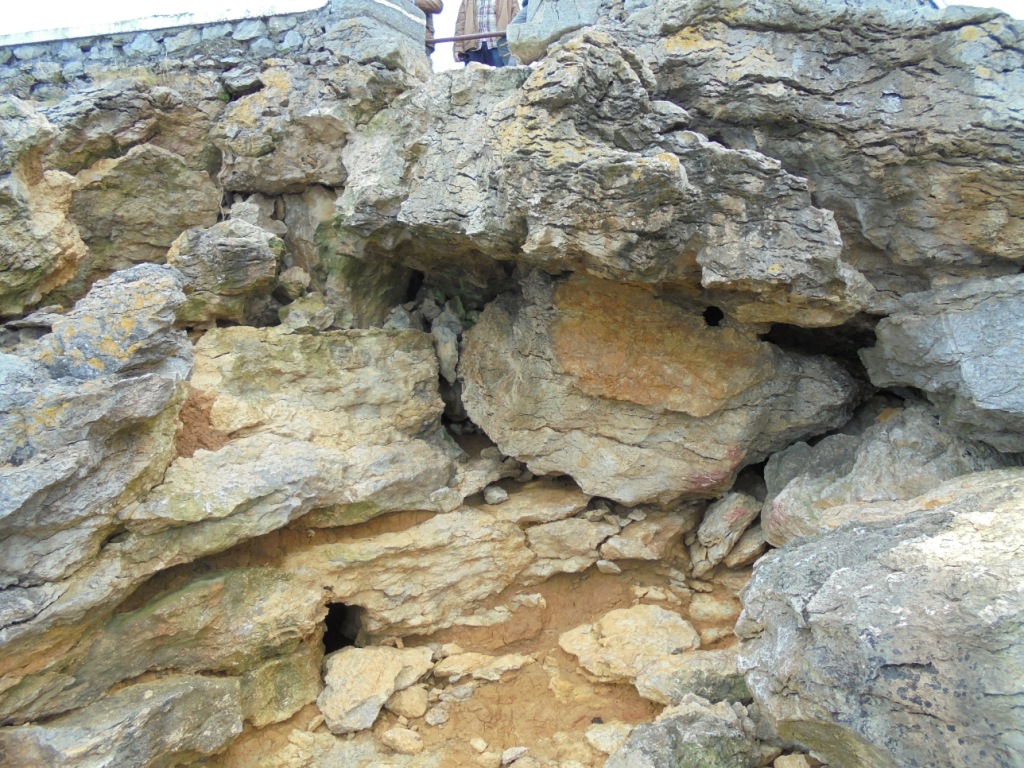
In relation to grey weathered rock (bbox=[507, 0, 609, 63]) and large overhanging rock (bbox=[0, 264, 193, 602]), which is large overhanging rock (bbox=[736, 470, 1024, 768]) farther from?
grey weathered rock (bbox=[507, 0, 609, 63])

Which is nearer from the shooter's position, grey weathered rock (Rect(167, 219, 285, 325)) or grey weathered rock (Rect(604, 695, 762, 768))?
grey weathered rock (Rect(604, 695, 762, 768))

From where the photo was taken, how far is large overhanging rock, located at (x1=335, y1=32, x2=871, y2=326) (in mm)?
4312

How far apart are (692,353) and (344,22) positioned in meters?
4.19

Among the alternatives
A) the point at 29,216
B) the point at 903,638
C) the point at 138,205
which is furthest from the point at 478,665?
the point at 138,205

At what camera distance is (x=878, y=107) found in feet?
15.5

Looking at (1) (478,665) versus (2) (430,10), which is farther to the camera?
(2) (430,10)

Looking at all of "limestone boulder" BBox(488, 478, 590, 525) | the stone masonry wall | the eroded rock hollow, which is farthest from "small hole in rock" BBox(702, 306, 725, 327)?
the stone masonry wall

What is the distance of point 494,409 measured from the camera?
6.23 metres

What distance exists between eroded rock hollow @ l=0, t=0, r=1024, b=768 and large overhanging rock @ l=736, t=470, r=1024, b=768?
0.8 inches

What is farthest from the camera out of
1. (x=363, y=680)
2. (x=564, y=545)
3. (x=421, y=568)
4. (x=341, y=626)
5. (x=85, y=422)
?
(x=341, y=626)

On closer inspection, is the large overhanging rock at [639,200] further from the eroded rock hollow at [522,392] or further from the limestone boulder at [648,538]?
the limestone boulder at [648,538]

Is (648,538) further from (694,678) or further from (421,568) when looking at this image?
(421,568)

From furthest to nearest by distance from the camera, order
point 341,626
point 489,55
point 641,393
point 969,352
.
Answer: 1. point 489,55
2. point 341,626
3. point 641,393
4. point 969,352

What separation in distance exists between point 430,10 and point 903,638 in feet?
25.4
